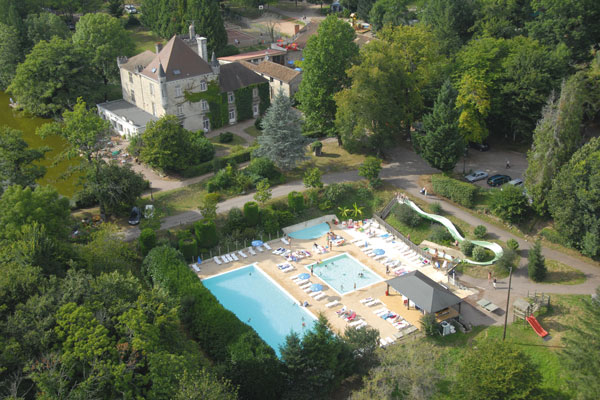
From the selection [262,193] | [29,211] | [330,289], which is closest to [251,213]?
[262,193]

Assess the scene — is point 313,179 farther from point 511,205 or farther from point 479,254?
point 511,205

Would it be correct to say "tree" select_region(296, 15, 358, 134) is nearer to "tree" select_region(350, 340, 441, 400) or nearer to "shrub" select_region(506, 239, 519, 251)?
"shrub" select_region(506, 239, 519, 251)

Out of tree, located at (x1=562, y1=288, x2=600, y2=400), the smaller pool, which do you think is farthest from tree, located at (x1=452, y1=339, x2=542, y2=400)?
the smaller pool

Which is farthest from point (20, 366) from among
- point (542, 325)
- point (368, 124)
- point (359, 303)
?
point (368, 124)

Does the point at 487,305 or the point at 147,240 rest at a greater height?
the point at 147,240

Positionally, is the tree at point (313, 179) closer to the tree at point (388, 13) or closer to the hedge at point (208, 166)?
the hedge at point (208, 166)

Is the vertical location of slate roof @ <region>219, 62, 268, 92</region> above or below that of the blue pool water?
above
